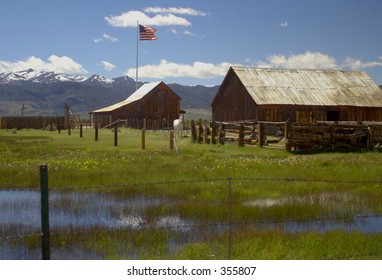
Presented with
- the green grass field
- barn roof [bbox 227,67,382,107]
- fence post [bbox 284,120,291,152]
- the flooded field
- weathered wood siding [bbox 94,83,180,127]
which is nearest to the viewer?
the green grass field

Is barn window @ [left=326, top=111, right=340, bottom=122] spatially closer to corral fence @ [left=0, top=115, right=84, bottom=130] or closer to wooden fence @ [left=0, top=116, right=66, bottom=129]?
corral fence @ [left=0, top=115, right=84, bottom=130]

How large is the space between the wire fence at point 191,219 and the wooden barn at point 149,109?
2177 inches

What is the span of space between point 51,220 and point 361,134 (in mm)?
19922

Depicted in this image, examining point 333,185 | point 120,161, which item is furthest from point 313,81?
point 333,185

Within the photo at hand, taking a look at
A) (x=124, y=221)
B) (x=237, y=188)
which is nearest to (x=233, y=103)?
(x=237, y=188)

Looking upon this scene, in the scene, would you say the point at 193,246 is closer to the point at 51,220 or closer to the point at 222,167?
the point at 51,220

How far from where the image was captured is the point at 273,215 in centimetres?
1241

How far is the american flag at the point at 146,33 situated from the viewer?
6606 centimetres

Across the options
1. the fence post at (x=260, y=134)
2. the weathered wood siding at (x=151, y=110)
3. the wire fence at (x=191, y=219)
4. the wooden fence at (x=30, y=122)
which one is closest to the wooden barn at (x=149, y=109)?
the weathered wood siding at (x=151, y=110)

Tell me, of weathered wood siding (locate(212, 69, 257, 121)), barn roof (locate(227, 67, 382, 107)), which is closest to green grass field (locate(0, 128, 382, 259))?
weathered wood siding (locate(212, 69, 257, 121))

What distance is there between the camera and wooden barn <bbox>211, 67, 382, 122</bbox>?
46.1m

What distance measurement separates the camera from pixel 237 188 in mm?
15875

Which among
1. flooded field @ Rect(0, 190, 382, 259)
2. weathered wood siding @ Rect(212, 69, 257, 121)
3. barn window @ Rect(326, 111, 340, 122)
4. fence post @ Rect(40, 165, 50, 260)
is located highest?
weathered wood siding @ Rect(212, 69, 257, 121)

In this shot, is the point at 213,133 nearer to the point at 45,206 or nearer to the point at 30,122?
the point at 45,206
